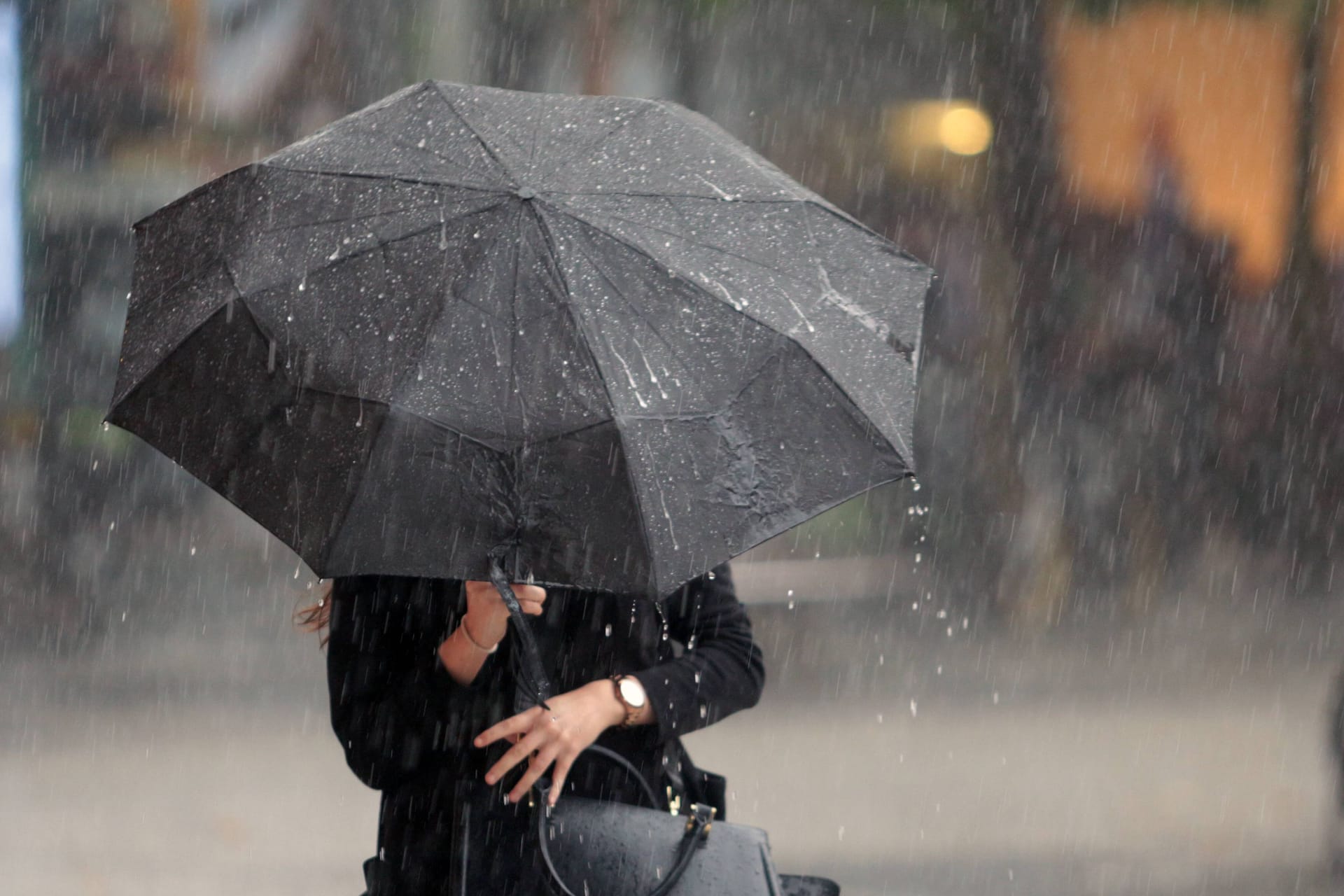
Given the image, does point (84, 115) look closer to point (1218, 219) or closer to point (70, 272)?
point (70, 272)

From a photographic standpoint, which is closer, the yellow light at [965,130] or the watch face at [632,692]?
the watch face at [632,692]

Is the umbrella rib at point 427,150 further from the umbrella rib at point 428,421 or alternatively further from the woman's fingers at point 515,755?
the woman's fingers at point 515,755

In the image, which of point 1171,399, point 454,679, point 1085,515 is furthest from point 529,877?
point 1171,399

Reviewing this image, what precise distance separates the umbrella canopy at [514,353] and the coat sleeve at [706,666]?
450 mm

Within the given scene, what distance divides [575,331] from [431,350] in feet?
0.57

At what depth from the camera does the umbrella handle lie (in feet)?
5.79

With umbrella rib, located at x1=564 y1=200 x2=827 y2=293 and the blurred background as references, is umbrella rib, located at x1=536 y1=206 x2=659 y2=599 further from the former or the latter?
the blurred background

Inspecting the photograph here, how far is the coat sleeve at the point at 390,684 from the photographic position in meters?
2.06

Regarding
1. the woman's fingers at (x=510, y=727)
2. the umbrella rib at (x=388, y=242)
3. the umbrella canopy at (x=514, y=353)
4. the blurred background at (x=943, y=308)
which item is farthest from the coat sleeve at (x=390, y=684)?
the blurred background at (x=943, y=308)

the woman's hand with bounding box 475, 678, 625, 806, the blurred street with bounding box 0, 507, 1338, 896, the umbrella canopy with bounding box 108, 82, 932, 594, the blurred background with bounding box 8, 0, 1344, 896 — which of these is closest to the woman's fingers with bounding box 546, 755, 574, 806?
the woman's hand with bounding box 475, 678, 625, 806

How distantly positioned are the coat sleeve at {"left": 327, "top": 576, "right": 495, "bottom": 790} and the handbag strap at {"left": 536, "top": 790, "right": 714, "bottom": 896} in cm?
20

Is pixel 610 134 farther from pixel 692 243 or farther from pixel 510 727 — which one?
pixel 510 727

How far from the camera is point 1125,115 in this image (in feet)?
30.4

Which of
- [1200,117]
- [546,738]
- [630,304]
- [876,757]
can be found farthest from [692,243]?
[1200,117]
